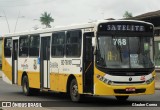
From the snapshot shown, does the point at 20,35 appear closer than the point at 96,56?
No

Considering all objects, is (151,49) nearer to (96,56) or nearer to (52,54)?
(96,56)

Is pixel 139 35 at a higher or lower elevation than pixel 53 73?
higher

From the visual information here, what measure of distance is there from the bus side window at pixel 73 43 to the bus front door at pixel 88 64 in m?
0.40

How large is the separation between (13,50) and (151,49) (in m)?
9.31

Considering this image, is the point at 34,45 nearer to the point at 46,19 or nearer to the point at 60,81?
the point at 60,81

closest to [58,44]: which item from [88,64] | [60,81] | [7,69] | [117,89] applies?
[60,81]

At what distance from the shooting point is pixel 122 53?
18.0m

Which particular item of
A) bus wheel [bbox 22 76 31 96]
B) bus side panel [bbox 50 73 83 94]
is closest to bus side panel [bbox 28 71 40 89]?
bus wheel [bbox 22 76 31 96]

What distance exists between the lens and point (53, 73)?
2158cm

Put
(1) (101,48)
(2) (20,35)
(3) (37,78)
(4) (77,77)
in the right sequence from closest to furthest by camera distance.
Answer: (1) (101,48)
(4) (77,77)
(3) (37,78)
(2) (20,35)

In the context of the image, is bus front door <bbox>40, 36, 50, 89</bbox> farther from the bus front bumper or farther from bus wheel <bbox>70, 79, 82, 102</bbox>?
the bus front bumper

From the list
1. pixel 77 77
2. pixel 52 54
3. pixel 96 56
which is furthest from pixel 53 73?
pixel 96 56

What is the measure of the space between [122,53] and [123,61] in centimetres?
26

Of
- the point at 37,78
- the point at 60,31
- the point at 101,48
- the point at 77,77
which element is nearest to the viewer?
the point at 101,48
